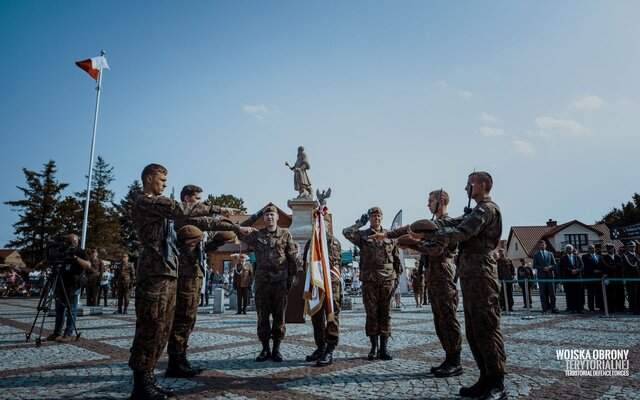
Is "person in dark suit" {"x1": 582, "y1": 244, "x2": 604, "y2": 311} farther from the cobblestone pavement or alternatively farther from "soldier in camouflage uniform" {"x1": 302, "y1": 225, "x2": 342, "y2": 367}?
"soldier in camouflage uniform" {"x1": 302, "y1": 225, "x2": 342, "y2": 367}

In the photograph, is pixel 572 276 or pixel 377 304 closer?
pixel 377 304

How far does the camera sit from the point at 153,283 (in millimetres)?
3914

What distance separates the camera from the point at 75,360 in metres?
5.77

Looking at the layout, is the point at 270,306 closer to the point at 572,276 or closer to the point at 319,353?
the point at 319,353

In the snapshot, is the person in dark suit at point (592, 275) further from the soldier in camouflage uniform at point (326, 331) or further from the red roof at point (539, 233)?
the red roof at point (539, 233)

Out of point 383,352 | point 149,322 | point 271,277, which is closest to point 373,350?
point 383,352

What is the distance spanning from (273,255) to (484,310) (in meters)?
3.18

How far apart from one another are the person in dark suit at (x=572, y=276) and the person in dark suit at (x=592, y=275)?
20cm

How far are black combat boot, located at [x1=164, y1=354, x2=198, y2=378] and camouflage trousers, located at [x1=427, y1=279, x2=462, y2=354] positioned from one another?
122 inches

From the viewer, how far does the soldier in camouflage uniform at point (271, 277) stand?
5.81 metres

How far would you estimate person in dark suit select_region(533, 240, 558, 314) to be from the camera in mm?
12695

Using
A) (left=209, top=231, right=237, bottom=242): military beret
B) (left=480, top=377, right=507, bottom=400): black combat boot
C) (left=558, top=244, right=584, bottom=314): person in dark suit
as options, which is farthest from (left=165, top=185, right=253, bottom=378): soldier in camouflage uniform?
(left=558, top=244, right=584, bottom=314): person in dark suit

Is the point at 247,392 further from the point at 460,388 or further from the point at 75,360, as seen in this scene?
the point at 75,360

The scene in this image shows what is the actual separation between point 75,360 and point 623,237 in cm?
2349
